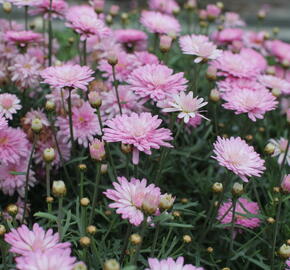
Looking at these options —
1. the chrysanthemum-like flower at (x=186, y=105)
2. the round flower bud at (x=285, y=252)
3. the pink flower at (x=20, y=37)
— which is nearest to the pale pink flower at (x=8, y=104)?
the pink flower at (x=20, y=37)

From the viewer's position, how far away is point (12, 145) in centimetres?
189

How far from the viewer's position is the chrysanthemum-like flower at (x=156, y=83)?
5.73ft

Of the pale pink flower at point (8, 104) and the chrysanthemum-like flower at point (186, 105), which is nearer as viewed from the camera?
the chrysanthemum-like flower at point (186, 105)

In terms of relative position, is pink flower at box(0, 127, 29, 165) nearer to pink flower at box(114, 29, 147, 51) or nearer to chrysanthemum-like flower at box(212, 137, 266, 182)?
chrysanthemum-like flower at box(212, 137, 266, 182)

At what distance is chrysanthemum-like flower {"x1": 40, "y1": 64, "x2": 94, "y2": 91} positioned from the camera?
1.75 metres

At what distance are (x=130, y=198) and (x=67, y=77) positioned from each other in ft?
1.87

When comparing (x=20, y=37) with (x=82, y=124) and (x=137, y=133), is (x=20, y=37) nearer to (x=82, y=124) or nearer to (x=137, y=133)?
(x=82, y=124)

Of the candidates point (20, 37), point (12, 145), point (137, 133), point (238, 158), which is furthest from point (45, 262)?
point (20, 37)

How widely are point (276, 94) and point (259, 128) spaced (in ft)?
1.20

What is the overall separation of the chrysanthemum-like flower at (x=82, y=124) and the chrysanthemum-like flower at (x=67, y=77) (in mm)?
272

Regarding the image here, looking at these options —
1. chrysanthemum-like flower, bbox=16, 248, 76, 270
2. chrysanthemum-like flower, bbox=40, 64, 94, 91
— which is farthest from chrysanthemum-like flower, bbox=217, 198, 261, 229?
chrysanthemum-like flower, bbox=16, 248, 76, 270

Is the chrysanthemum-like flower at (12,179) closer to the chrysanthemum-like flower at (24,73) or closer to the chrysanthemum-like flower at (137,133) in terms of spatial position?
the chrysanthemum-like flower at (24,73)

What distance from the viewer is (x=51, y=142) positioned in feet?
6.92

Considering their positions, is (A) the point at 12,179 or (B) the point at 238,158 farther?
(A) the point at 12,179
